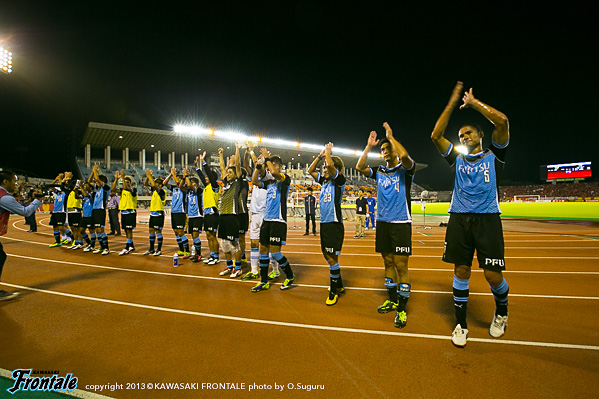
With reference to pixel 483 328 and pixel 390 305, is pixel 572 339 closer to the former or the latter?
pixel 483 328

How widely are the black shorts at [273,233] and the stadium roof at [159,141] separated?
33290 millimetres

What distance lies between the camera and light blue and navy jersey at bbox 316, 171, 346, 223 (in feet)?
14.1

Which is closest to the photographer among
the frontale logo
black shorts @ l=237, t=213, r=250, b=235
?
the frontale logo

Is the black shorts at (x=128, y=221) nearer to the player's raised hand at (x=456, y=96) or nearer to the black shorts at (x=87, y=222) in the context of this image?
the black shorts at (x=87, y=222)

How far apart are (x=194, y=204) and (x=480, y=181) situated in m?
6.68

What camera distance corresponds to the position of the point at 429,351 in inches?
108

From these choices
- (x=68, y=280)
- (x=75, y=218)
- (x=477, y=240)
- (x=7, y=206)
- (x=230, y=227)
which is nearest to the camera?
(x=477, y=240)

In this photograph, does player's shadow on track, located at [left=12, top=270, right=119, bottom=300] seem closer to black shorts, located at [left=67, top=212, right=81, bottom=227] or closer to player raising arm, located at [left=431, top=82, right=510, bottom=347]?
black shorts, located at [left=67, top=212, right=81, bottom=227]

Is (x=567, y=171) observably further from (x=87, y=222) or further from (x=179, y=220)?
(x=87, y=222)

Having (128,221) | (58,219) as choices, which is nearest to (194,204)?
(128,221)

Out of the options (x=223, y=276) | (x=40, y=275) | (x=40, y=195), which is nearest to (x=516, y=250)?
(x=223, y=276)

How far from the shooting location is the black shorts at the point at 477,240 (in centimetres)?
283

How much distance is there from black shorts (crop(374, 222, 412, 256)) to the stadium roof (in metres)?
34.9

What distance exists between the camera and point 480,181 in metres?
2.97
